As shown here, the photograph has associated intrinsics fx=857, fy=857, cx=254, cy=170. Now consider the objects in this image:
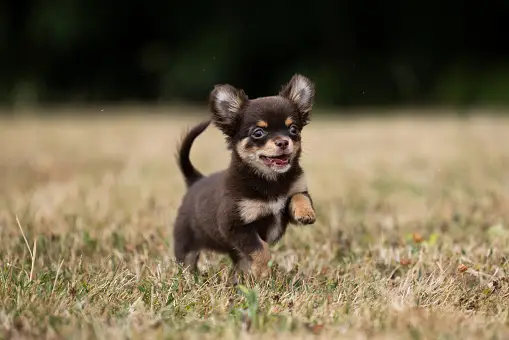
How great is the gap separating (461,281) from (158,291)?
1159 mm

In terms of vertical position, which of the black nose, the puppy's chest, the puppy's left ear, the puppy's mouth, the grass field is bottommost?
the grass field

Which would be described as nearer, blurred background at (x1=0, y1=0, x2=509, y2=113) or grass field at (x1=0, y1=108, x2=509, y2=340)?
grass field at (x1=0, y1=108, x2=509, y2=340)

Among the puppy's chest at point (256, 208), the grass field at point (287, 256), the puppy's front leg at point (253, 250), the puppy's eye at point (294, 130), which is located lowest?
the grass field at point (287, 256)

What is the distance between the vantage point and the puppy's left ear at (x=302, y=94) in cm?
344

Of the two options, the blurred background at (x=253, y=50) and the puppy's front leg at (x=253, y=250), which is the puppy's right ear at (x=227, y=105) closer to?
the puppy's front leg at (x=253, y=250)

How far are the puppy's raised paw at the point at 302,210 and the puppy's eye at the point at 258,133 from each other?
27 centimetres

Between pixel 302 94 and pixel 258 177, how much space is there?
0.40 meters

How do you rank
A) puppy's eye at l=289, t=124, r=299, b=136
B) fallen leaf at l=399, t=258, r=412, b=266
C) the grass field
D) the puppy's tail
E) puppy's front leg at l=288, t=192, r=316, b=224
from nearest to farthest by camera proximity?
the grass field → puppy's front leg at l=288, t=192, r=316, b=224 → puppy's eye at l=289, t=124, r=299, b=136 → fallen leaf at l=399, t=258, r=412, b=266 → the puppy's tail

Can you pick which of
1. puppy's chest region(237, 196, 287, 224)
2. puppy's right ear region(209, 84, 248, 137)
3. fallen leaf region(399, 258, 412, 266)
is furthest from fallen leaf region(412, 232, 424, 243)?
puppy's right ear region(209, 84, 248, 137)

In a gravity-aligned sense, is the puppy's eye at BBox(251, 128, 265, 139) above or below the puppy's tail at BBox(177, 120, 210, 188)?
above

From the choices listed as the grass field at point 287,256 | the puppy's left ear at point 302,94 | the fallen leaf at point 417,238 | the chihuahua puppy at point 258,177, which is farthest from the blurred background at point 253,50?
the chihuahua puppy at point 258,177

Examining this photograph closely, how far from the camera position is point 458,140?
8.98 meters

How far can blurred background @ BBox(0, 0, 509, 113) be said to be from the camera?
16.5 m

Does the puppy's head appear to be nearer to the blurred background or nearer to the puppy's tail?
the puppy's tail
